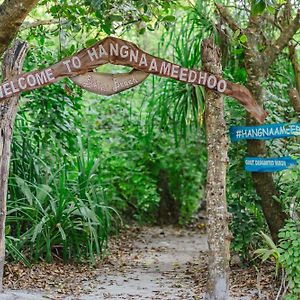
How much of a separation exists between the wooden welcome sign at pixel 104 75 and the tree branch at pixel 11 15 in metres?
0.40

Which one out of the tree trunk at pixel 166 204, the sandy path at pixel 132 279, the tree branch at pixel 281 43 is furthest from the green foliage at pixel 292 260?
the tree trunk at pixel 166 204

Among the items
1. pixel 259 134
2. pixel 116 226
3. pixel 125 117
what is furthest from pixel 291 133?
pixel 125 117

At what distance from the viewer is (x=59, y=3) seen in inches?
254

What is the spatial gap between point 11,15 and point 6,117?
4.14 ft

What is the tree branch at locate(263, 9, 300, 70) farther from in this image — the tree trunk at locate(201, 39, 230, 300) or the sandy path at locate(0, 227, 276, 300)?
the sandy path at locate(0, 227, 276, 300)

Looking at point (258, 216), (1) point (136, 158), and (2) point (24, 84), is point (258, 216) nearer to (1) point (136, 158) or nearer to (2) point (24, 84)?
(2) point (24, 84)

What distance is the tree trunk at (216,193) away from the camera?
542 centimetres

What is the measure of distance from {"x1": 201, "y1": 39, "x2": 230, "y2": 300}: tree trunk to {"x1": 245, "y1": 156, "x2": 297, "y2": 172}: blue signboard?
0.74m

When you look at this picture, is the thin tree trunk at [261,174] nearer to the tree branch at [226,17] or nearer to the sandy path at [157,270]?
the tree branch at [226,17]

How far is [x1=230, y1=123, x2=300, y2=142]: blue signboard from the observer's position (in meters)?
5.73

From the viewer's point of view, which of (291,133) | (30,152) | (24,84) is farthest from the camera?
(30,152)

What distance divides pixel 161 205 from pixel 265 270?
573cm

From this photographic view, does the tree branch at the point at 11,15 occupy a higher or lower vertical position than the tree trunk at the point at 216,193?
higher

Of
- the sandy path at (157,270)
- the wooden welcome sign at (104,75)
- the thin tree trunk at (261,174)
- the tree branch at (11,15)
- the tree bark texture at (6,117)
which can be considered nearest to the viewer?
the tree branch at (11,15)
